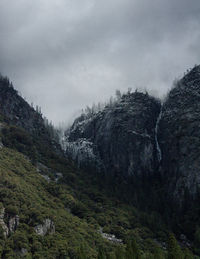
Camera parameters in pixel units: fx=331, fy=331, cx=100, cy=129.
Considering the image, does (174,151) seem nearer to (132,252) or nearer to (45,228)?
(45,228)

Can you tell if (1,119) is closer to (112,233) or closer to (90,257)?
(112,233)

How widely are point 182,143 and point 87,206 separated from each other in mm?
61475

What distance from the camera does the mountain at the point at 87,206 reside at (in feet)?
311

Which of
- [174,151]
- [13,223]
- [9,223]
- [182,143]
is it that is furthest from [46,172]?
[182,143]

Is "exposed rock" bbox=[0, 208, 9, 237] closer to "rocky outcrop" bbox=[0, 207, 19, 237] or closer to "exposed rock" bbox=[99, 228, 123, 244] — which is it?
"rocky outcrop" bbox=[0, 207, 19, 237]

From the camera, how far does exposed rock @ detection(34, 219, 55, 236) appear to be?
103 metres

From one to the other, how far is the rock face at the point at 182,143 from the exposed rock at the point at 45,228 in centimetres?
7303

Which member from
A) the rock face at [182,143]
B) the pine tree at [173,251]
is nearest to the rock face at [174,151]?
the rock face at [182,143]

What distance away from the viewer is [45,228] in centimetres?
10531

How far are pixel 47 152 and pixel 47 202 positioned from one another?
6740 cm

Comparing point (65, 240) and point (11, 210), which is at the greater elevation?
point (11, 210)

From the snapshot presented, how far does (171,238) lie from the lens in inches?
2768

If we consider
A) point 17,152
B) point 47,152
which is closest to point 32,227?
point 17,152

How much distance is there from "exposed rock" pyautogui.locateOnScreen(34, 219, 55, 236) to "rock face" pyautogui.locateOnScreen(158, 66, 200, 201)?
73.0m
